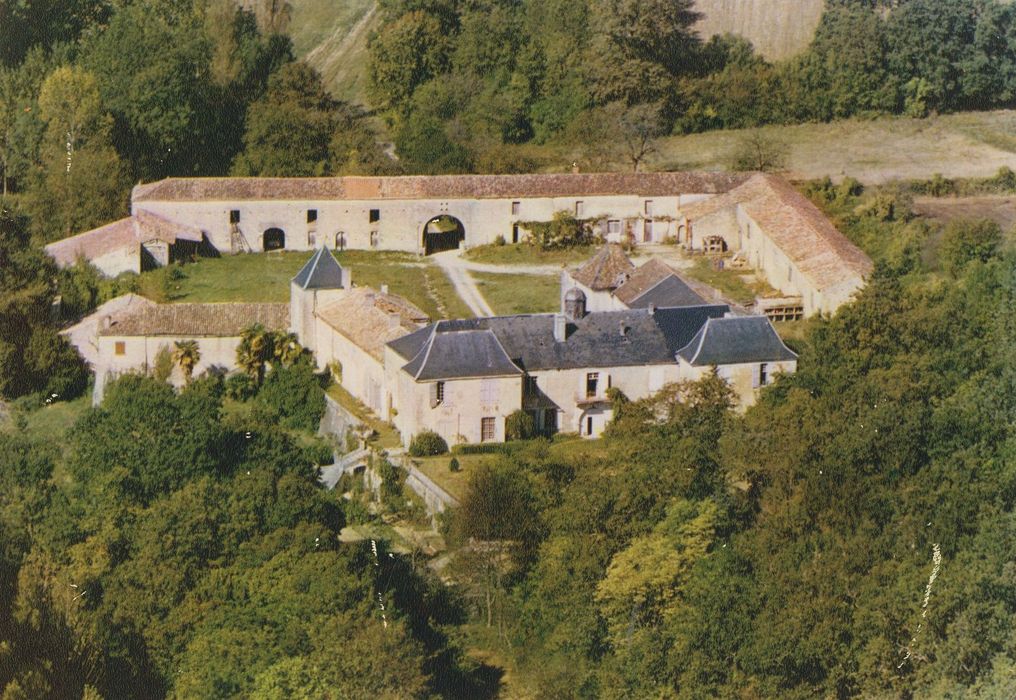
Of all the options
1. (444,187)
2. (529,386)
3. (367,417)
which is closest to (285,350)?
(367,417)

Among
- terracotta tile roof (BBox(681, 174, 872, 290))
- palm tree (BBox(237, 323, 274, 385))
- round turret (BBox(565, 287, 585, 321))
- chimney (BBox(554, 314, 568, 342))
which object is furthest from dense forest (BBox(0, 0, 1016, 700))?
round turret (BBox(565, 287, 585, 321))

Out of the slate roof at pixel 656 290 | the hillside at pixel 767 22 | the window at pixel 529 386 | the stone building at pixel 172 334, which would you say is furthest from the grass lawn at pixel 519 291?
the hillside at pixel 767 22

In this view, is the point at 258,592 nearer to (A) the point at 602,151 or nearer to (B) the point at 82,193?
(B) the point at 82,193

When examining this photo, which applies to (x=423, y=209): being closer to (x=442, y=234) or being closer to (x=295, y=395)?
(x=442, y=234)

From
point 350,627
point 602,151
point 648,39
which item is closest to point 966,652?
point 350,627

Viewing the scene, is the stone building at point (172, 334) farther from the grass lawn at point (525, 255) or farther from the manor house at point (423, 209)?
the grass lawn at point (525, 255)
